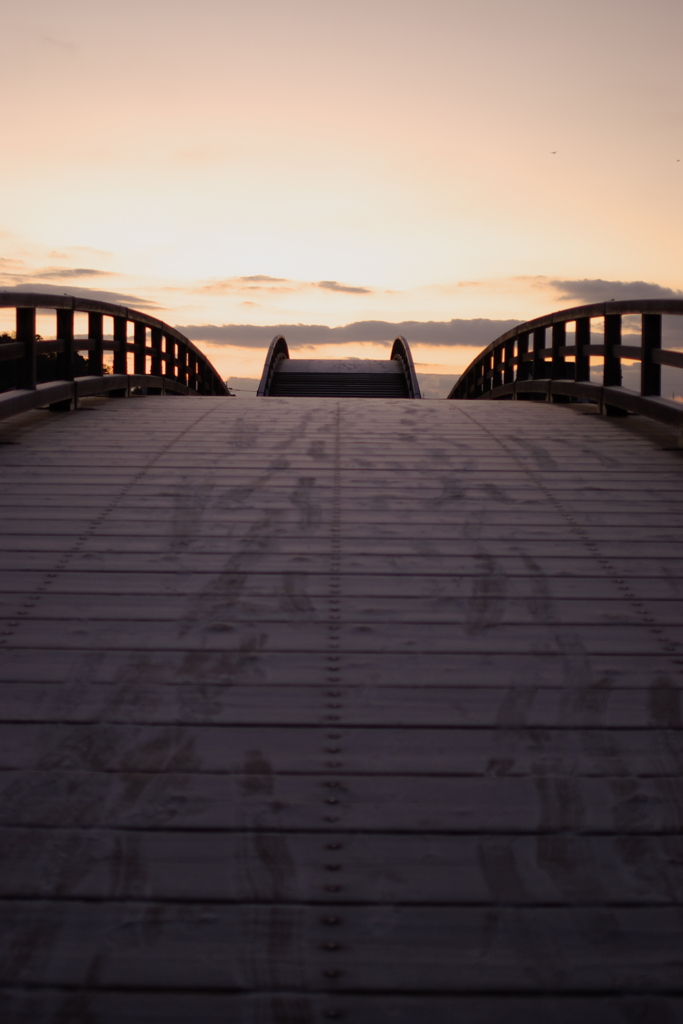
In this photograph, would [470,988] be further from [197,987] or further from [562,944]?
[197,987]

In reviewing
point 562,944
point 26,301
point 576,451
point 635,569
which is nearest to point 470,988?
point 562,944

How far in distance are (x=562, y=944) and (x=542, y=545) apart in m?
2.63

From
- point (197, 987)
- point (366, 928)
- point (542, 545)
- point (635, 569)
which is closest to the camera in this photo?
point (197, 987)

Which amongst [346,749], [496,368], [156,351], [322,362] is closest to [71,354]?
[156,351]

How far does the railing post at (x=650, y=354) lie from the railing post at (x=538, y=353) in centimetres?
427

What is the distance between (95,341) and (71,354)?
83 centimetres

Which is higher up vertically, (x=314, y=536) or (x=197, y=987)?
(x=314, y=536)

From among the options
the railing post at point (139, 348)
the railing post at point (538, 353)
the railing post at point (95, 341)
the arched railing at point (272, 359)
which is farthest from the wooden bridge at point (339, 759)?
the arched railing at point (272, 359)

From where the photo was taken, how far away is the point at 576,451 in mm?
6730

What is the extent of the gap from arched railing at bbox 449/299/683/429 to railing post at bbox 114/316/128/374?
520 centimetres

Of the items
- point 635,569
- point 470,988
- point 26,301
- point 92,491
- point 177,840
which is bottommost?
point 470,988

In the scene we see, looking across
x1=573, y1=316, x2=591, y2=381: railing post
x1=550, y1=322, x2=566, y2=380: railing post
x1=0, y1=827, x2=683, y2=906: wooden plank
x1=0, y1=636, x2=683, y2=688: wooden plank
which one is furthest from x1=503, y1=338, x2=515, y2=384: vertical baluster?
x1=0, y1=827, x2=683, y2=906: wooden plank

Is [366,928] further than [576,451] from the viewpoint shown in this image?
No

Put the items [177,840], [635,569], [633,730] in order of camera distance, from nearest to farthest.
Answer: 1. [177,840]
2. [633,730]
3. [635,569]
